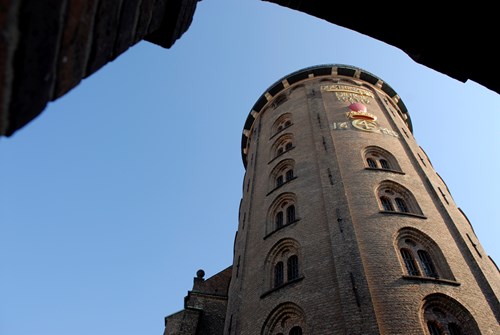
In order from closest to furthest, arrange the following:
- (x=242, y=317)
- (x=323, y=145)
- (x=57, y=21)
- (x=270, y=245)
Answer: (x=57, y=21) → (x=242, y=317) → (x=270, y=245) → (x=323, y=145)

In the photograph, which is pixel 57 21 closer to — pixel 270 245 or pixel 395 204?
pixel 270 245

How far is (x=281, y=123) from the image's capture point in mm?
22359

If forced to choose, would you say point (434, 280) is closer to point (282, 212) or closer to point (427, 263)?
point (427, 263)

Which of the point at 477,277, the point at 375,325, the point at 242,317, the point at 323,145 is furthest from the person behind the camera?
the point at 323,145

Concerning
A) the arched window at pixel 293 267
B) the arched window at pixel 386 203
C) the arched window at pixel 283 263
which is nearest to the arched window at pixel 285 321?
the arched window at pixel 283 263

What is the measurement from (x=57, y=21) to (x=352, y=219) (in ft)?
40.5

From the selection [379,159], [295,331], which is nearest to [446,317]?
[295,331]

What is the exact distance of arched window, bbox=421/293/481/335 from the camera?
32.3 ft

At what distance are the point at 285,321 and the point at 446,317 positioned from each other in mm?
4343

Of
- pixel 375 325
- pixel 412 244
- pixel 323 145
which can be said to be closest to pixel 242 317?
pixel 375 325

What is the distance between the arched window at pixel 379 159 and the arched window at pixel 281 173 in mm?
3370

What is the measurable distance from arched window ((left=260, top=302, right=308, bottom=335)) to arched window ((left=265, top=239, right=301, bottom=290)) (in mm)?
897

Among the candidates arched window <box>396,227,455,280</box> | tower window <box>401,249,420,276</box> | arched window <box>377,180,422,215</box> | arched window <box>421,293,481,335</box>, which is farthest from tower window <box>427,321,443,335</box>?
arched window <box>377,180,422,215</box>

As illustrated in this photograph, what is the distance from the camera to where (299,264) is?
12359 millimetres
